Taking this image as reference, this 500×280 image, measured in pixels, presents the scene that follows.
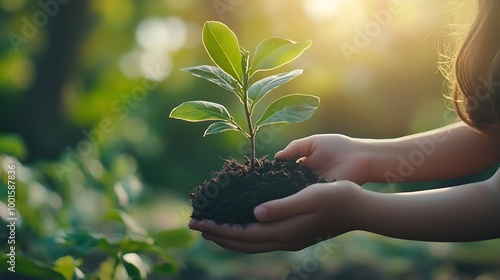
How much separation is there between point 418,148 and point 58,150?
202cm

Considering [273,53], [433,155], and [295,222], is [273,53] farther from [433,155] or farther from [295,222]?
[433,155]

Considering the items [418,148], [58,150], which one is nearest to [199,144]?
[58,150]

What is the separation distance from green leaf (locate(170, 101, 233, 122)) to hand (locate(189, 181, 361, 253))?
0.16m

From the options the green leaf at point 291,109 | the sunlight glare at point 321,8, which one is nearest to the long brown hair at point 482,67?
the green leaf at point 291,109

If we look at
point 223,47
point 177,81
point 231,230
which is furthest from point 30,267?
point 177,81

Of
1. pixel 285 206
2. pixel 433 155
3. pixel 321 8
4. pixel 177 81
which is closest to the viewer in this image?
pixel 285 206

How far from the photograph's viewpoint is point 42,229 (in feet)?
5.30

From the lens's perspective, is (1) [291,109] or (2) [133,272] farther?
(2) [133,272]

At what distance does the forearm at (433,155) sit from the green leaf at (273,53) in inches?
12.1

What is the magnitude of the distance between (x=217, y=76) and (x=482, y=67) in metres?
0.50

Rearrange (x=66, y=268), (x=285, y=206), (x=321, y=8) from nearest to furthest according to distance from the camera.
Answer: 1. (x=285, y=206)
2. (x=66, y=268)
3. (x=321, y=8)

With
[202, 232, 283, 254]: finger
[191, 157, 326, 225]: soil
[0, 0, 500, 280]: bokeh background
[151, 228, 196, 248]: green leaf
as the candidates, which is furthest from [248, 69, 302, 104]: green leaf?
[0, 0, 500, 280]: bokeh background

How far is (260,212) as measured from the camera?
88cm

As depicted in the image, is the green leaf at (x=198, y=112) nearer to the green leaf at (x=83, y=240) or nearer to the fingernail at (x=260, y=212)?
the fingernail at (x=260, y=212)
